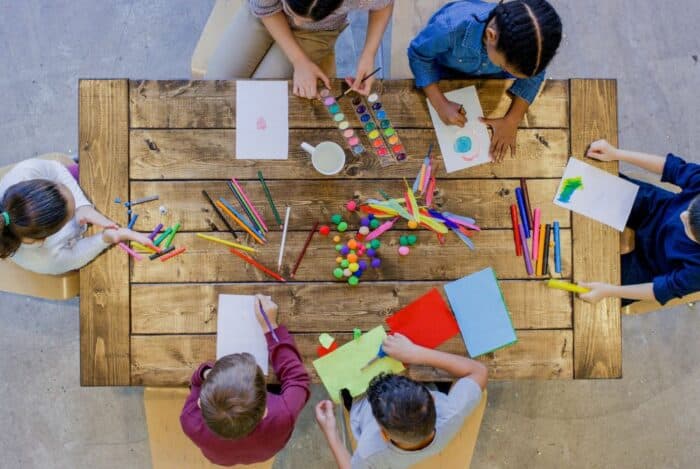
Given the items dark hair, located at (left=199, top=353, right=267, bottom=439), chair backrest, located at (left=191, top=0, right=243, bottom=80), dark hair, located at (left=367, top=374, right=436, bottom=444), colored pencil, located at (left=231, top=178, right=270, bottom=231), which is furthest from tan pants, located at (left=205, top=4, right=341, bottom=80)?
dark hair, located at (left=367, top=374, right=436, bottom=444)

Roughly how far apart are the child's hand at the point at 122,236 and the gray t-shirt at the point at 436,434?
864 mm

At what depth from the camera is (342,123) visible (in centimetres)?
178

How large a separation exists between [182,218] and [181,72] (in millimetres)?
1131

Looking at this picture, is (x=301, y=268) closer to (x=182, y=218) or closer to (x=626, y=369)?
(x=182, y=218)

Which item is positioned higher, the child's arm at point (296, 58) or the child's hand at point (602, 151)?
the child's arm at point (296, 58)

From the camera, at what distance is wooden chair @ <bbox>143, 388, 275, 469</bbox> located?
188 cm

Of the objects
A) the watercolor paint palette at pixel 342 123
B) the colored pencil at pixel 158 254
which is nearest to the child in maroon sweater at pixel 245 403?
the colored pencil at pixel 158 254

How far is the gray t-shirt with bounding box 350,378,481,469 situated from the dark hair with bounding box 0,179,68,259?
1119 millimetres

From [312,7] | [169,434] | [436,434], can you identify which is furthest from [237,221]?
[436,434]

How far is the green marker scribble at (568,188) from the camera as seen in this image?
178cm

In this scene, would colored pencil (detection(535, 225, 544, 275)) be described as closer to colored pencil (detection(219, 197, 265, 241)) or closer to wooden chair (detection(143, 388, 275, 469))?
colored pencil (detection(219, 197, 265, 241))

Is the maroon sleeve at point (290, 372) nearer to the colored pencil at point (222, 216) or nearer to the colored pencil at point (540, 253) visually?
the colored pencil at point (222, 216)

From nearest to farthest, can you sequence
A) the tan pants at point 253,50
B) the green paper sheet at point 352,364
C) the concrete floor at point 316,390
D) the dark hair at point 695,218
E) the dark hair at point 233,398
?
the dark hair at point 233,398 → the dark hair at point 695,218 → the green paper sheet at point 352,364 → the tan pants at point 253,50 → the concrete floor at point 316,390

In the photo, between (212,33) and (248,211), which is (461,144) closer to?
(248,211)
